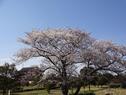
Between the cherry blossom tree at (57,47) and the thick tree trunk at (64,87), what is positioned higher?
the cherry blossom tree at (57,47)

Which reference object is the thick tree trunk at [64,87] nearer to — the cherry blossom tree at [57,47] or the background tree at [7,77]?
the cherry blossom tree at [57,47]

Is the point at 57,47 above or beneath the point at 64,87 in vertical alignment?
above

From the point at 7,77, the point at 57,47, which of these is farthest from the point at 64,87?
the point at 7,77

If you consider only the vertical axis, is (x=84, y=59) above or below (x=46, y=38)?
below

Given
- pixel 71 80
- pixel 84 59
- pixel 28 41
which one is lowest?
pixel 71 80

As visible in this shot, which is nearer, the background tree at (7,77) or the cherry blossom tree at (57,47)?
the cherry blossom tree at (57,47)

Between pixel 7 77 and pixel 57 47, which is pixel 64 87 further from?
pixel 7 77

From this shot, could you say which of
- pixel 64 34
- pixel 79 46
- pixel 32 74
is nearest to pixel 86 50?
pixel 79 46

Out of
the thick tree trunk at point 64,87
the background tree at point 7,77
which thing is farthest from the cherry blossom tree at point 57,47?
the background tree at point 7,77

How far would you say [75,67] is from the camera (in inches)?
1112

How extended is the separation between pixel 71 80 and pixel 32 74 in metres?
4.00

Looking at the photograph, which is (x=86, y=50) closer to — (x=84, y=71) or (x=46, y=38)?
(x=84, y=71)

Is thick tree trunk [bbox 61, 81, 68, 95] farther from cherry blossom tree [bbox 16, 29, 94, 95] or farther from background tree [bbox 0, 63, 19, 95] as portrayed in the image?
background tree [bbox 0, 63, 19, 95]

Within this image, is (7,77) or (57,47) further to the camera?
(7,77)
